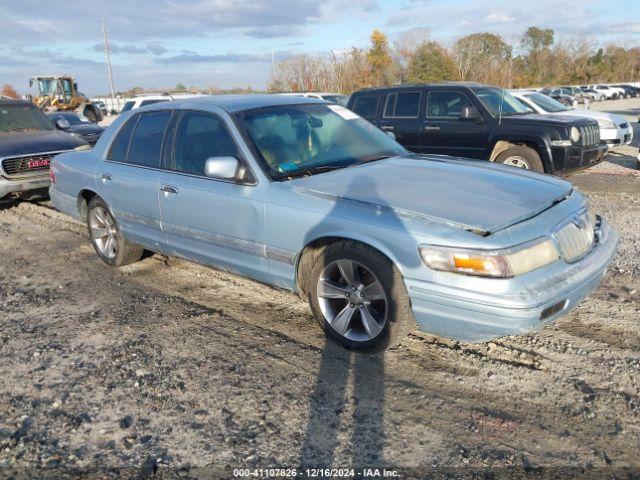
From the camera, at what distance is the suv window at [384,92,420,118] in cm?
961

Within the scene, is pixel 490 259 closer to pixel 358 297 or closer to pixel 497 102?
pixel 358 297

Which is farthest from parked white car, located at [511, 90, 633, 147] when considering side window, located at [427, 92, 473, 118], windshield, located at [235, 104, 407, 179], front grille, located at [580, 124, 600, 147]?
windshield, located at [235, 104, 407, 179]

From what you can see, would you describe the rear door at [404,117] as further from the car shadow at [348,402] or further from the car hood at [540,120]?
the car shadow at [348,402]

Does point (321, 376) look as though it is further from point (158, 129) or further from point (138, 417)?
point (158, 129)

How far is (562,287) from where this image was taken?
315 cm

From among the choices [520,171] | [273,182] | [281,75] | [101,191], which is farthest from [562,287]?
[281,75]

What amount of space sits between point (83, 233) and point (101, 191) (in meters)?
2.16

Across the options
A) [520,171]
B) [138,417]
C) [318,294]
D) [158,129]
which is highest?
[158,129]

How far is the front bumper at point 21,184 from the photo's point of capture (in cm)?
819

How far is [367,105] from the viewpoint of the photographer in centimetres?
1013

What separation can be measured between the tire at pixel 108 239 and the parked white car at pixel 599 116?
788 cm

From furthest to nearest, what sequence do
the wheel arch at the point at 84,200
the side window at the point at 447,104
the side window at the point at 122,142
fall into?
the side window at the point at 447,104 < the wheel arch at the point at 84,200 < the side window at the point at 122,142

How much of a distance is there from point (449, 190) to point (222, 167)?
1521 mm

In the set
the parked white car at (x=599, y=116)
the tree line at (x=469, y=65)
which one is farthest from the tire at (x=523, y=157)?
the tree line at (x=469, y=65)
